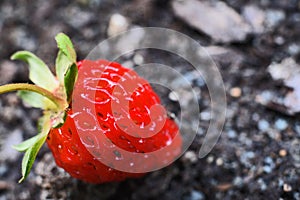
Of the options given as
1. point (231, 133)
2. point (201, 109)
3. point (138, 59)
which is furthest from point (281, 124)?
point (138, 59)

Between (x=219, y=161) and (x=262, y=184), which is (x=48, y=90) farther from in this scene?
(x=262, y=184)

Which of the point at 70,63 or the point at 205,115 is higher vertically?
the point at 70,63

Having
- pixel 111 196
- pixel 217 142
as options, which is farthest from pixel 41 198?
pixel 217 142

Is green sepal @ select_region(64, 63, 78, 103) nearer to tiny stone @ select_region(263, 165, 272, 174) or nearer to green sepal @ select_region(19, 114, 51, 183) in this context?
green sepal @ select_region(19, 114, 51, 183)

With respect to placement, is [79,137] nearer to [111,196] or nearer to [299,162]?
[111,196]

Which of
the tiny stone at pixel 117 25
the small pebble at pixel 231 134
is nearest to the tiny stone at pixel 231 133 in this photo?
the small pebble at pixel 231 134

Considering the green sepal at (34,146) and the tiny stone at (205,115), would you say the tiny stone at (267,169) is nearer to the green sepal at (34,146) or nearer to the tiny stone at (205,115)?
the tiny stone at (205,115)
